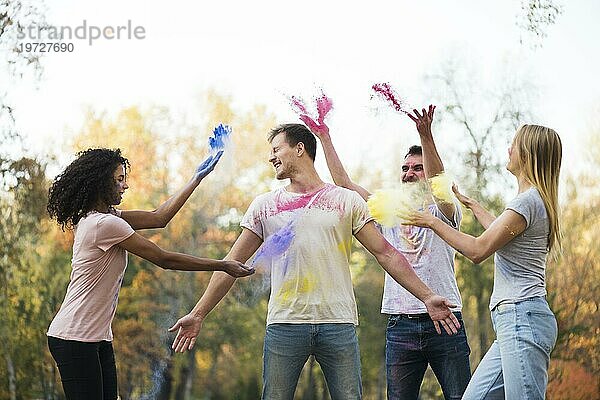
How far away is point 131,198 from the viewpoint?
6707mm

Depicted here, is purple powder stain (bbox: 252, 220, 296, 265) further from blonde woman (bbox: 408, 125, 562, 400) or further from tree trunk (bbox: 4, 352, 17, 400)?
tree trunk (bbox: 4, 352, 17, 400)

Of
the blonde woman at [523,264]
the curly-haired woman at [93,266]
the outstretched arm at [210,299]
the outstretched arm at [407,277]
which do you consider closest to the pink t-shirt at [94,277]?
the curly-haired woman at [93,266]

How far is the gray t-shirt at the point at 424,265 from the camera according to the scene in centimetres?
308

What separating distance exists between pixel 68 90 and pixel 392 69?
8.27 ft

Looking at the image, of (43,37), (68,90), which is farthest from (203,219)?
(43,37)

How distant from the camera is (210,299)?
2811 millimetres

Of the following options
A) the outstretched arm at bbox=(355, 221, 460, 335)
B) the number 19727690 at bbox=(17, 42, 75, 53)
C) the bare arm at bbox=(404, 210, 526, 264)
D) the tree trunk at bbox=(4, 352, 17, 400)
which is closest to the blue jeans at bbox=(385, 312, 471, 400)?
the outstretched arm at bbox=(355, 221, 460, 335)

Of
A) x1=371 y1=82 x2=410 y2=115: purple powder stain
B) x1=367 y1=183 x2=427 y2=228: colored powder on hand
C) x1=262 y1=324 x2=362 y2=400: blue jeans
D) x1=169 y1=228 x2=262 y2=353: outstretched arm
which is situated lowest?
x1=262 y1=324 x2=362 y2=400: blue jeans

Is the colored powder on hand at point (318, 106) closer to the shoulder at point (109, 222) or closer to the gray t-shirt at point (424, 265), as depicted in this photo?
the gray t-shirt at point (424, 265)

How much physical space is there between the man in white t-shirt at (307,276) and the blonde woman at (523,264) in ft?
0.94

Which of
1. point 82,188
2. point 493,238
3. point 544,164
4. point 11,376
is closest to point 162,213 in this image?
point 82,188

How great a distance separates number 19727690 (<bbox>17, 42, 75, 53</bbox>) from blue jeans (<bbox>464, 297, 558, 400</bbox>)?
16.3 feet

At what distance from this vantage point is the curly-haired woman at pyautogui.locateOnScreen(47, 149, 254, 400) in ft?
8.58

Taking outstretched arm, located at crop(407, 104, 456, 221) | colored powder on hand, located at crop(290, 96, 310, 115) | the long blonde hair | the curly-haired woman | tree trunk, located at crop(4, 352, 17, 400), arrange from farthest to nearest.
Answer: tree trunk, located at crop(4, 352, 17, 400)
colored powder on hand, located at crop(290, 96, 310, 115)
outstretched arm, located at crop(407, 104, 456, 221)
the curly-haired woman
the long blonde hair
